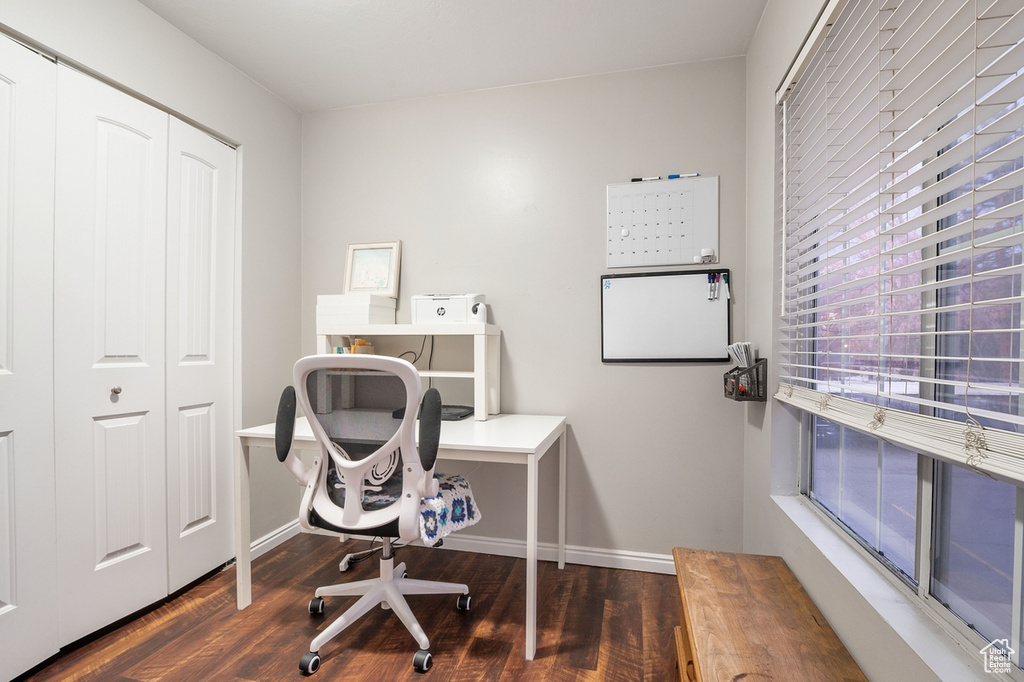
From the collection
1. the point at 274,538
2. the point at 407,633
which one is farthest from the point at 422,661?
the point at 274,538

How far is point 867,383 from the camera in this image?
117cm

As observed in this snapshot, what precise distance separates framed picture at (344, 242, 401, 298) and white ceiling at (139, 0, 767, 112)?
84 centimetres

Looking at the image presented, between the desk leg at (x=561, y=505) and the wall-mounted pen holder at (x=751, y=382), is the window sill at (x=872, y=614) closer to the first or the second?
the wall-mounted pen holder at (x=751, y=382)

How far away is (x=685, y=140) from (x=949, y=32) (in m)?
1.50

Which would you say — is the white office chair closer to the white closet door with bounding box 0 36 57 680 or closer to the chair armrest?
the chair armrest

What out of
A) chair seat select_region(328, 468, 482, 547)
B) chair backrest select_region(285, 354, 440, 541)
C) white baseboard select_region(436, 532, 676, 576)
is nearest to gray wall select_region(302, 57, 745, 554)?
white baseboard select_region(436, 532, 676, 576)

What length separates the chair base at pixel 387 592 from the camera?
1.72 m

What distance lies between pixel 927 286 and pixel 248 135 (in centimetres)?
279

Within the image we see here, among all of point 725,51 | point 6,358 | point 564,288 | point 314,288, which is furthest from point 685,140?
point 6,358

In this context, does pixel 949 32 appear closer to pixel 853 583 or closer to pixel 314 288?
pixel 853 583

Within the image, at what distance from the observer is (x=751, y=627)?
3.91 ft

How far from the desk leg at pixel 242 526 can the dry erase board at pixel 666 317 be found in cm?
168

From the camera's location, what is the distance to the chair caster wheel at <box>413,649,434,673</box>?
5.26ft

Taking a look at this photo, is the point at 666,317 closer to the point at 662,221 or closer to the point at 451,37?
the point at 662,221
